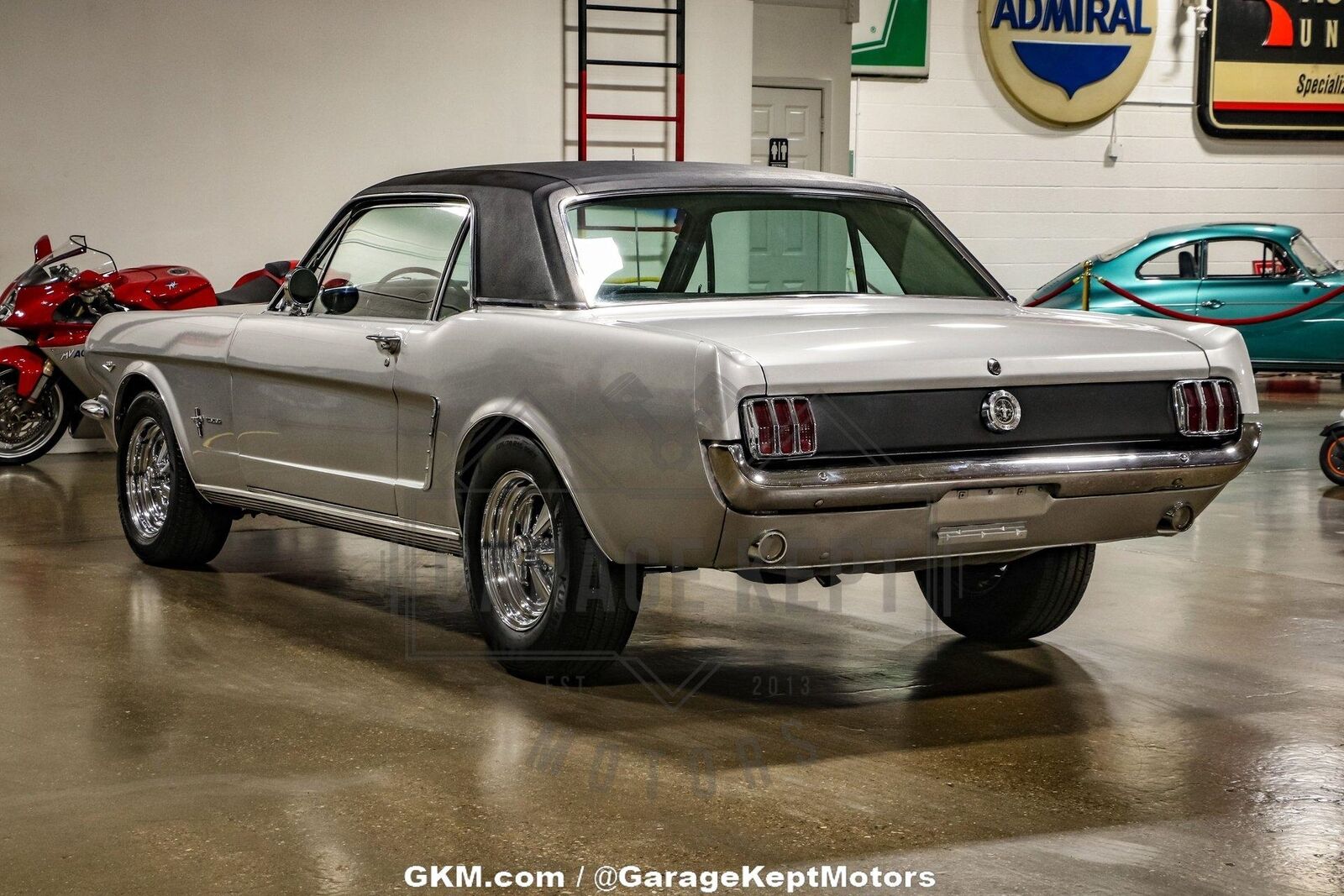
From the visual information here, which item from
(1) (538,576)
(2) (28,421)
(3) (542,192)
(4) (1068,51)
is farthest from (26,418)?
(4) (1068,51)

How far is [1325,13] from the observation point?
771 inches

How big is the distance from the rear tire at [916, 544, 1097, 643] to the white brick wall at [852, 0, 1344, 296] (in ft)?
42.7

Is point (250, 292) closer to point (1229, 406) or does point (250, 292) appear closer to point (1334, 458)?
point (1334, 458)

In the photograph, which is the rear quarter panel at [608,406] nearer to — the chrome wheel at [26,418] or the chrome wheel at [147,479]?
the chrome wheel at [147,479]

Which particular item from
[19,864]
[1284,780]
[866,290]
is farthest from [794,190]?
[19,864]

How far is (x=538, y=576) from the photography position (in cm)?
470

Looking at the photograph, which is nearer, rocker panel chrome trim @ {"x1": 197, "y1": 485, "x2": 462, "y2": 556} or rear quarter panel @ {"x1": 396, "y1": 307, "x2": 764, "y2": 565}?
rear quarter panel @ {"x1": 396, "y1": 307, "x2": 764, "y2": 565}

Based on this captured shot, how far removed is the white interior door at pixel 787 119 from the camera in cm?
1520

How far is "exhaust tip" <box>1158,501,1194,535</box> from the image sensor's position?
4.55 metres

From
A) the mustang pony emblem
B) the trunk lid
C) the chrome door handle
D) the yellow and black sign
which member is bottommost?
the mustang pony emblem

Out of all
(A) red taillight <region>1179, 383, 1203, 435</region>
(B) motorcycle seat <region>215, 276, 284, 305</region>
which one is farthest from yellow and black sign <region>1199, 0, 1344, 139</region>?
(A) red taillight <region>1179, 383, 1203, 435</region>

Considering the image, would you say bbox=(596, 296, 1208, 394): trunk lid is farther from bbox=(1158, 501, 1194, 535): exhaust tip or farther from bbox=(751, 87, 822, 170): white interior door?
bbox=(751, 87, 822, 170): white interior door

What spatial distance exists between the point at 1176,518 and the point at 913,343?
974 mm

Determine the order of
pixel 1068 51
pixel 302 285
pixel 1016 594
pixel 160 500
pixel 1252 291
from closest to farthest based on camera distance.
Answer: pixel 1016 594 → pixel 302 285 → pixel 160 500 → pixel 1252 291 → pixel 1068 51
